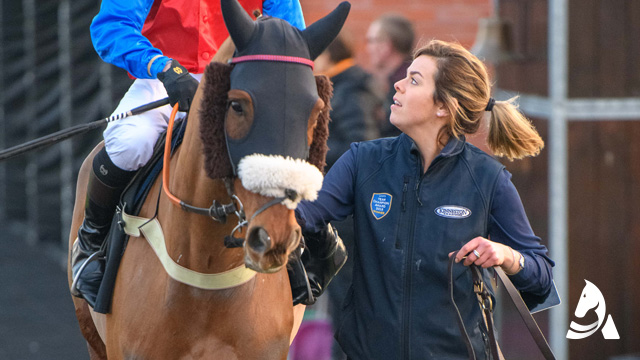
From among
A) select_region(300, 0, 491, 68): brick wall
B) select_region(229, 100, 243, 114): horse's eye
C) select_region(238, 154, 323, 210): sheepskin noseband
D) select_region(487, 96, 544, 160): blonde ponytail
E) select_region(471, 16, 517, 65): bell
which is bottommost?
select_region(238, 154, 323, 210): sheepskin noseband

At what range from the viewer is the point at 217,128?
2523 mm

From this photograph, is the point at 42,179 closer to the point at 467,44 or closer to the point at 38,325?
the point at 38,325

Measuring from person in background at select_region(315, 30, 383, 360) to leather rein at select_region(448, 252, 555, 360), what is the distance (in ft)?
8.71

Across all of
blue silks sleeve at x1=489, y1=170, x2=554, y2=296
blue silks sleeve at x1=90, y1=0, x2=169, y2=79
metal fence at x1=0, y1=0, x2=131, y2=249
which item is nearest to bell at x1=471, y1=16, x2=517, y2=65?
blue silks sleeve at x1=90, y1=0, x2=169, y2=79

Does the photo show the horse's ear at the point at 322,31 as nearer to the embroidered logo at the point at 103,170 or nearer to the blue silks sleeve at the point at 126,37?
the blue silks sleeve at the point at 126,37

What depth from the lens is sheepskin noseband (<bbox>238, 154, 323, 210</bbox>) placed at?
2.31 m

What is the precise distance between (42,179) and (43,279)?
1929 millimetres

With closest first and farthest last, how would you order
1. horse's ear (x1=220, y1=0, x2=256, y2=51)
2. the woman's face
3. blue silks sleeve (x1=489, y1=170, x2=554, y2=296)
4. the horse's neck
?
horse's ear (x1=220, y1=0, x2=256, y2=51) → the horse's neck → blue silks sleeve (x1=489, y1=170, x2=554, y2=296) → the woman's face

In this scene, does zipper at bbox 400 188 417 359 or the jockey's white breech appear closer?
zipper at bbox 400 188 417 359

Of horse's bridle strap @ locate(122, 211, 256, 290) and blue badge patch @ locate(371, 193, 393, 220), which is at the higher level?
blue badge patch @ locate(371, 193, 393, 220)

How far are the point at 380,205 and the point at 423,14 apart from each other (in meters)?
4.99

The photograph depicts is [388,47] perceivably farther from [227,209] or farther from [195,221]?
[227,209]

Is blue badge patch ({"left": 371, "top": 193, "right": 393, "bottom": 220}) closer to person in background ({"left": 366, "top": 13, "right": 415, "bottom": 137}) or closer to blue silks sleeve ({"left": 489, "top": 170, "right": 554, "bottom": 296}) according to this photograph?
blue silks sleeve ({"left": 489, "top": 170, "right": 554, "bottom": 296})

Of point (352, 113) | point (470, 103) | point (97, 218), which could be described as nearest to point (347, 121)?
point (352, 113)
